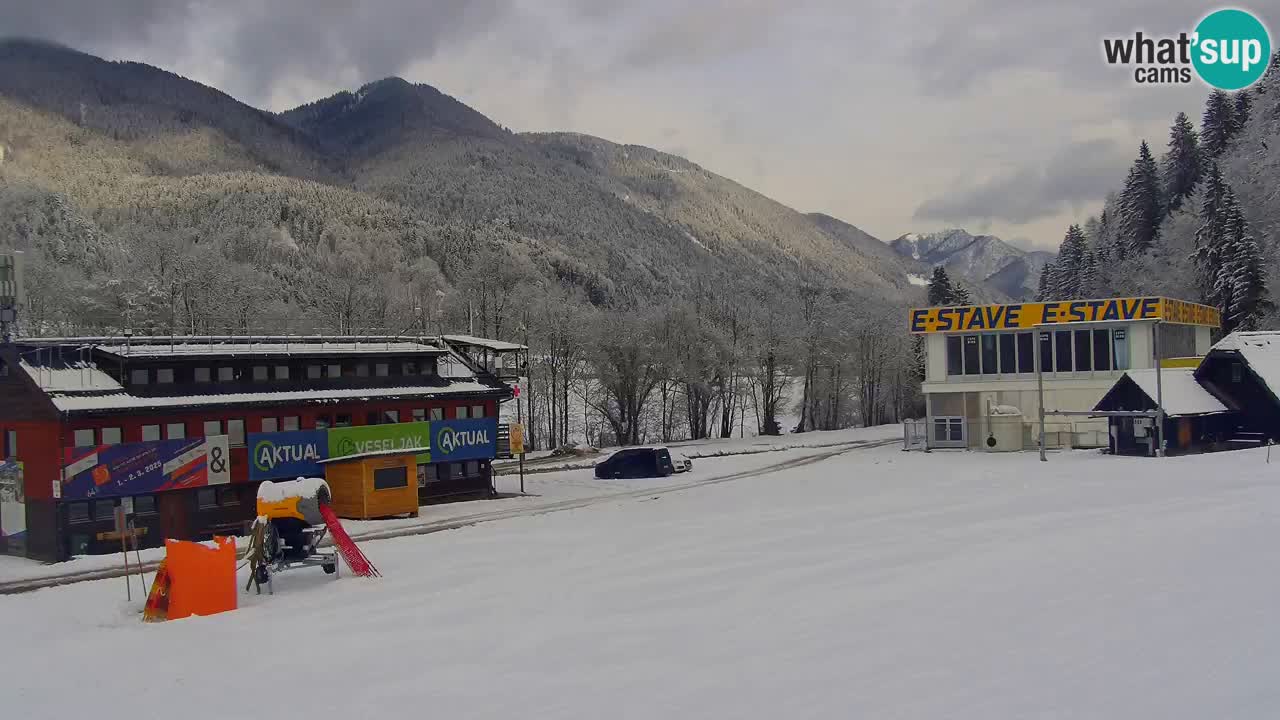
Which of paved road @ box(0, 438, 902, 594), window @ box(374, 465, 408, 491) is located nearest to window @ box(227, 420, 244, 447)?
window @ box(374, 465, 408, 491)

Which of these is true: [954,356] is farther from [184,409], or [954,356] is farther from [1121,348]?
[184,409]

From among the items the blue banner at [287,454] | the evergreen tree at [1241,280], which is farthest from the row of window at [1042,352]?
the blue banner at [287,454]

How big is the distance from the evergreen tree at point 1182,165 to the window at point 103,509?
320 ft

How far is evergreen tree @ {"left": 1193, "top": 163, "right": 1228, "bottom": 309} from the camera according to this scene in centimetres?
7081

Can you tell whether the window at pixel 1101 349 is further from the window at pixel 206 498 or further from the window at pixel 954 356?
the window at pixel 206 498

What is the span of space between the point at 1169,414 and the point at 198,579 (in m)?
39.6

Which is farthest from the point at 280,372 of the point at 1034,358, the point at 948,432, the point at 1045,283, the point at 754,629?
the point at 1045,283

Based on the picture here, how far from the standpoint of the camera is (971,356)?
177ft

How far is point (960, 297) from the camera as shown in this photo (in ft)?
320

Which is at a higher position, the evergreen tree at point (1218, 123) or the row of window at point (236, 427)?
the evergreen tree at point (1218, 123)

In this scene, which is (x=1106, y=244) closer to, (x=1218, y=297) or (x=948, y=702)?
(x=1218, y=297)

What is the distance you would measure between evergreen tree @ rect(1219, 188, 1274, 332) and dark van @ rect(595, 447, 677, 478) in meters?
43.9

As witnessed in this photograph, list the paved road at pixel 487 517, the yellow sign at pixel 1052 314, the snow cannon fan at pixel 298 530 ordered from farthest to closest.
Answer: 1. the yellow sign at pixel 1052 314
2. the paved road at pixel 487 517
3. the snow cannon fan at pixel 298 530

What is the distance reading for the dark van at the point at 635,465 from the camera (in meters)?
52.1
